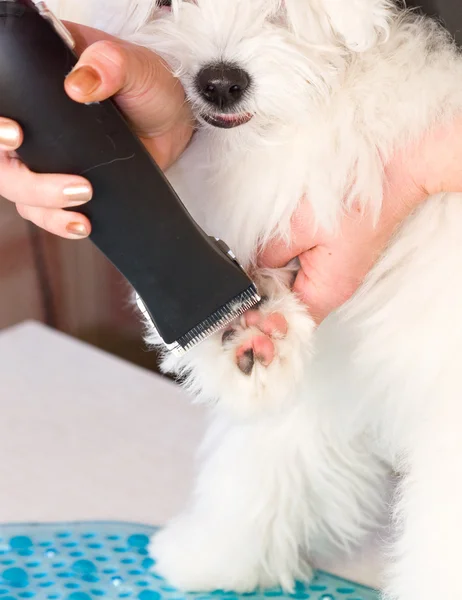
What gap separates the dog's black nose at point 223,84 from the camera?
611 mm

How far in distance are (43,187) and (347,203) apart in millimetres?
283

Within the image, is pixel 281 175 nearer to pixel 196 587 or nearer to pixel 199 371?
pixel 199 371

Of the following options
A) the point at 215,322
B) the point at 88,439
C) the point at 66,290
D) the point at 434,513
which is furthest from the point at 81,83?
the point at 66,290

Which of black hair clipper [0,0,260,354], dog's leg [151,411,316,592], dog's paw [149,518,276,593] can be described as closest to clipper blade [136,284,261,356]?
black hair clipper [0,0,260,354]

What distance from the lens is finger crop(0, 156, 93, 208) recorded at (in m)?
0.55

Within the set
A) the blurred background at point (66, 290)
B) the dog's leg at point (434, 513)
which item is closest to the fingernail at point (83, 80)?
the dog's leg at point (434, 513)

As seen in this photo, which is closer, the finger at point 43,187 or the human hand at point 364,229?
the finger at point 43,187

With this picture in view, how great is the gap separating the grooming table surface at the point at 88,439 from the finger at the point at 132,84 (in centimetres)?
55

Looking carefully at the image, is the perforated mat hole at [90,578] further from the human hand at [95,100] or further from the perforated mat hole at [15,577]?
the human hand at [95,100]

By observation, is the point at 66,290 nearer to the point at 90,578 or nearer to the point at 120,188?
the point at 90,578

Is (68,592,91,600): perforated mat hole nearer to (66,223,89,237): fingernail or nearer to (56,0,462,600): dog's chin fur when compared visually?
(56,0,462,600): dog's chin fur

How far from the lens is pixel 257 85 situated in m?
0.62

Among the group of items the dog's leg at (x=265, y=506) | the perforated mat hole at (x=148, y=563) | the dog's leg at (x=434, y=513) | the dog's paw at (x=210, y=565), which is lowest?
the perforated mat hole at (x=148, y=563)

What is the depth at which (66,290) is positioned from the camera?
5.01 ft
